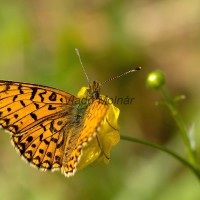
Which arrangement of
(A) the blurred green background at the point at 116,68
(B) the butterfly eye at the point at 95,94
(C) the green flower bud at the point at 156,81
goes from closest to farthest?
(B) the butterfly eye at the point at 95,94
(C) the green flower bud at the point at 156,81
(A) the blurred green background at the point at 116,68

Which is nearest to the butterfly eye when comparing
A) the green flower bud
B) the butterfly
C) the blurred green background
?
the butterfly

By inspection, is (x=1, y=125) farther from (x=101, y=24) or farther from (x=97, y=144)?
(x=101, y=24)

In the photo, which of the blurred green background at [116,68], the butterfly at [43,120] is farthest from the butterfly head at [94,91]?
the blurred green background at [116,68]

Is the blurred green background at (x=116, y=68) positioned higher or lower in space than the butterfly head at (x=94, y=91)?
lower

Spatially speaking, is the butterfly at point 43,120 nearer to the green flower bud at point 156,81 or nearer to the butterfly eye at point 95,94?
the butterfly eye at point 95,94

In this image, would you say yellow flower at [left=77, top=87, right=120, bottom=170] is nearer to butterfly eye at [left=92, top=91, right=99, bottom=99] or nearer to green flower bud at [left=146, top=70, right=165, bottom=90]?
butterfly eye at [left=92, top=91, right=99, bottom=99]

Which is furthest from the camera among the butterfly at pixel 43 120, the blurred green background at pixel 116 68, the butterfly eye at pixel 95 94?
Result: the blurred green background at pixel 116 68
